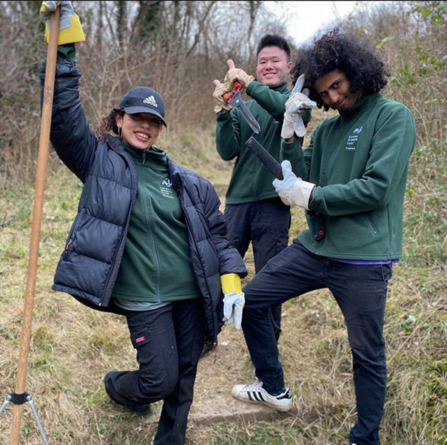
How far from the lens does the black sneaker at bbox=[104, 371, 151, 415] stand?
2.88 m

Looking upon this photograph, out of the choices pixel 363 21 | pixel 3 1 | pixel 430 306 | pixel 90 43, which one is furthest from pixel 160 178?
pixel 3 1

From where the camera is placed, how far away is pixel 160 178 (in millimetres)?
2541

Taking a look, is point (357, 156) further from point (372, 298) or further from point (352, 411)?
point (352, 411)

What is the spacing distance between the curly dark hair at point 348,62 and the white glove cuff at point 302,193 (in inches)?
20.4

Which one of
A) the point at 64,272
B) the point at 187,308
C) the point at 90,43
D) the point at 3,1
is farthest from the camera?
the point at 3,1

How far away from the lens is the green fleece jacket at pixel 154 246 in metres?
2.41

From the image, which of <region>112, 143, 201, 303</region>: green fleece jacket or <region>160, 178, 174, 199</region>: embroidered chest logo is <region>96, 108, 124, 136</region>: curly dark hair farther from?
<region>160, 178, 174, 199</region>: embroidered chest logo

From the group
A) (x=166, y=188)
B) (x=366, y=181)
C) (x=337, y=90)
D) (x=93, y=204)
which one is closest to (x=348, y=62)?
(x=337, y=90)

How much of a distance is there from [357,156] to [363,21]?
5778 millimetres

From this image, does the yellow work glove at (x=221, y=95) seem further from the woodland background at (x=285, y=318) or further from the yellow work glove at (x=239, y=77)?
the woodland background at (x=285, y=318)

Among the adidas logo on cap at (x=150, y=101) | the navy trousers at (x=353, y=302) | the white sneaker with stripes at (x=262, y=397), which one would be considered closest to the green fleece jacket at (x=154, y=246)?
the adidas logo on cap at (x=150, y=101)

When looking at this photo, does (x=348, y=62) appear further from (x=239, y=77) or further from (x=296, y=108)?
(x=239, y=77)

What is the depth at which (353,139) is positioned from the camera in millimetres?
2410

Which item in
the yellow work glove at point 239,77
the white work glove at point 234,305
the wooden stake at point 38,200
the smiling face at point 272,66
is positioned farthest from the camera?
the smiling face at point 272,66
